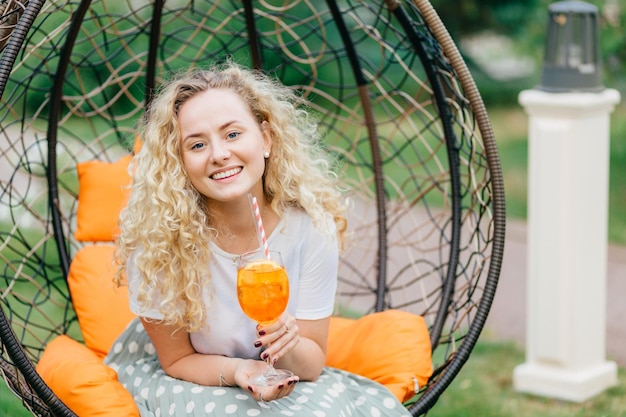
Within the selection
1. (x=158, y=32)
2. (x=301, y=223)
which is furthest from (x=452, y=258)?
(x=158, y=32)

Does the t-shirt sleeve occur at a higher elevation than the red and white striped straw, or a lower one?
lower

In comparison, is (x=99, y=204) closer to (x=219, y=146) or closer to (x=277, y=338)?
(x=219, y=146)

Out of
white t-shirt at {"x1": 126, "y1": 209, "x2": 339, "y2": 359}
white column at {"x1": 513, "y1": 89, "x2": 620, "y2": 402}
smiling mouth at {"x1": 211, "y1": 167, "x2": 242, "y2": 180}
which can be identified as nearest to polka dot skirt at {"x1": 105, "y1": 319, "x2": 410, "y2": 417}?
white t-shirt at {"x1": 126, "y1": 209, "x2": 339, "y2": 359}

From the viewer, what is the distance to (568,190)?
3342mm

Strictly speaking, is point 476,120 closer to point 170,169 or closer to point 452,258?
point 452,258

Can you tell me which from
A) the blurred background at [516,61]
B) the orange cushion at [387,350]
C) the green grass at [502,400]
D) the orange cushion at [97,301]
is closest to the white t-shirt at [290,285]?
the orange cushion at [387,350]

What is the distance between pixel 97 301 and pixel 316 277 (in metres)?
0.80

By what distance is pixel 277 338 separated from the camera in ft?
6.88

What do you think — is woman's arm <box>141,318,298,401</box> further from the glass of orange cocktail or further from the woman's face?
the woman's face

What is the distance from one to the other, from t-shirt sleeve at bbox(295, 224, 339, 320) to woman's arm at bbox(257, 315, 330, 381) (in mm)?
25

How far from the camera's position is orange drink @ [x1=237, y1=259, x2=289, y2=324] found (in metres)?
2.01

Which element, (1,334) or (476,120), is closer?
(1,334)

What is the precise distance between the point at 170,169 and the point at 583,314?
172cm

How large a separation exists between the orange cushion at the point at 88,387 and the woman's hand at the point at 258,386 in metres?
0.31
